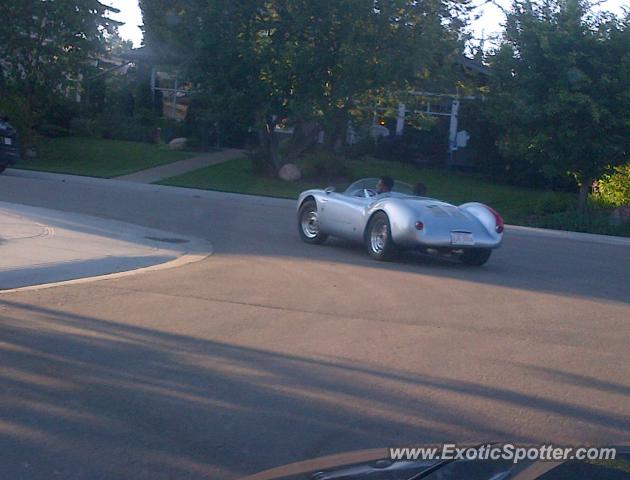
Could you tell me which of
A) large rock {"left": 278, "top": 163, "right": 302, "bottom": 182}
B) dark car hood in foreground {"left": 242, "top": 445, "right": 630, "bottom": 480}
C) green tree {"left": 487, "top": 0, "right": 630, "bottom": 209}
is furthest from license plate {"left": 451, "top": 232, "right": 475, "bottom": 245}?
large rock {"left": 278, "top": 163, "right": 302, "bottom": 182}

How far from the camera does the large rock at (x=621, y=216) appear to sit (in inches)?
989

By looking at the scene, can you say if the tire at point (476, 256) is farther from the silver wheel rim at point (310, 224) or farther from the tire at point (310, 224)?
the silver wheel rim at point (310, 224)

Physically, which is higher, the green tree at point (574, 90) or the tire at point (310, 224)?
the green tree at point (574, 90)

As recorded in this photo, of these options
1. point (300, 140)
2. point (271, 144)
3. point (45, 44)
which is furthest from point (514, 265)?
point (45, 44)

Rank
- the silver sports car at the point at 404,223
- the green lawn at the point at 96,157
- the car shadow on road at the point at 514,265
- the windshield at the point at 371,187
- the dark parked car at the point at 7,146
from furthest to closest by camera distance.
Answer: the green lawn at the point at 96,157 < the dark parked car at the point at 7,146 < the windshield at the point at 371,187 < the silver sports car at the point at 404,223 < the car shadow on road at the point at 514,265

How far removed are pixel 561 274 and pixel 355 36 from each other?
58.1 ft

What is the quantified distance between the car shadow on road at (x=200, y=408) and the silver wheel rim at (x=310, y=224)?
768 cm

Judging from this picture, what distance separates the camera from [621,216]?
25.5 meters

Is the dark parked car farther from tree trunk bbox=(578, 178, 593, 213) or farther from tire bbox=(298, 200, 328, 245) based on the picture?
tree trunk bbox=(578, 178, 593, 213)

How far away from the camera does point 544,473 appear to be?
3.13 metres

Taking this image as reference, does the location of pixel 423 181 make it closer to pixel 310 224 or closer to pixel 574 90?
pixel 574 90

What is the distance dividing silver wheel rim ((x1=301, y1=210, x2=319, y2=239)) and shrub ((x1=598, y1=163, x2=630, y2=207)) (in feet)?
43.7

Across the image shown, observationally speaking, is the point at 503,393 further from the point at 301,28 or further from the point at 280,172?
the point at 280,172

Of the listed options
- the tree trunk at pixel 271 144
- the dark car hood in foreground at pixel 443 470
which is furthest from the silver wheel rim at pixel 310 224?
the tree trunk at pixel 271 144
